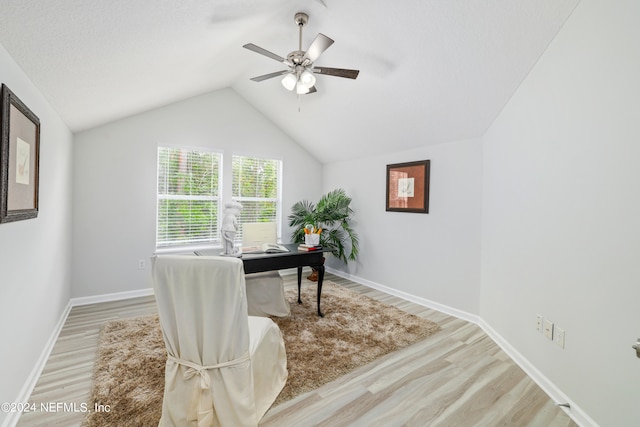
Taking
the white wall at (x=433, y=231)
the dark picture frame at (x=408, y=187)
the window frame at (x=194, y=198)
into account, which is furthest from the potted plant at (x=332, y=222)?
the window frame at (x=194, y=198)

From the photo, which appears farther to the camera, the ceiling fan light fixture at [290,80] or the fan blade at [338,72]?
the ceiling fan light fixture at [290,80]

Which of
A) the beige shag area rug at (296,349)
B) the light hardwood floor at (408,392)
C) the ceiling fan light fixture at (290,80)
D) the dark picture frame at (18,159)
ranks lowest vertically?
the light hardwood floor at (408,392)

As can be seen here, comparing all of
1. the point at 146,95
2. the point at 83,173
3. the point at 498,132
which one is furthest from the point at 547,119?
the point at 83,173

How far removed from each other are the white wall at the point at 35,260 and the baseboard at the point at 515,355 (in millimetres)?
3211

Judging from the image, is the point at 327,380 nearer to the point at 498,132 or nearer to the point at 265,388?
the point at 265,388

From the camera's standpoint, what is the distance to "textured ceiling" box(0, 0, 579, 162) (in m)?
1.58

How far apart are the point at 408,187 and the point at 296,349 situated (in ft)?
8.24

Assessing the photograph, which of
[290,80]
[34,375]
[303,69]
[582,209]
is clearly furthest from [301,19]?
[34,375]

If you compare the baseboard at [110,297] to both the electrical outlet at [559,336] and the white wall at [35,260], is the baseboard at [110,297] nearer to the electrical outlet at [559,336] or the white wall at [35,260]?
the white wall at [35,260]

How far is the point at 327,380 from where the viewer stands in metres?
1.98

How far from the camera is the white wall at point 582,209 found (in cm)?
143

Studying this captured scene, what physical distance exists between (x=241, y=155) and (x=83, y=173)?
2020 millimetres

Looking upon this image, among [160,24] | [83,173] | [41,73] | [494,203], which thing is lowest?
[494,203]

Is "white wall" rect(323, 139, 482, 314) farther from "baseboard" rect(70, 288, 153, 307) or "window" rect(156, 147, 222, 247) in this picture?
"baseboard" rect(70, 288, 153, 307)
